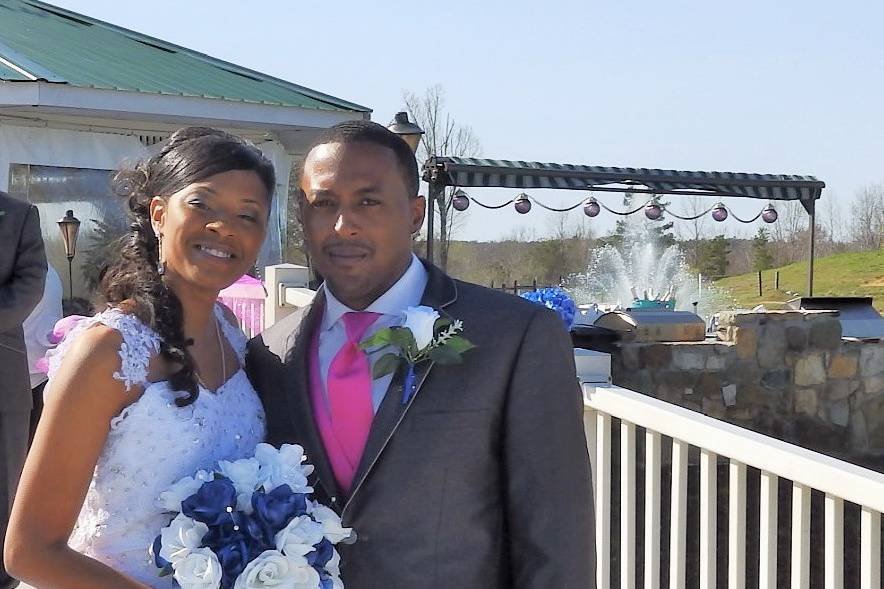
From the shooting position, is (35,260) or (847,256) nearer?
(35,260)

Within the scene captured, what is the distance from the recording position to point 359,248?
201cm

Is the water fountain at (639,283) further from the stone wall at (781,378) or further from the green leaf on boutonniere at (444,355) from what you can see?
the green leaf on boutonniere at (444,355)

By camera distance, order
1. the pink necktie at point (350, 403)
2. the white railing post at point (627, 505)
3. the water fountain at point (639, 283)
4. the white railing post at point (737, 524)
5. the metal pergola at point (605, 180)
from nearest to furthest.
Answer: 1. the pink necktie at point (350, 403)
2. the white railing post at point (737, 524)
3. the white railing post at point (627, 505)
4. the metal pergola at point (605, 180)
5. the water fountain at point (639, 283)

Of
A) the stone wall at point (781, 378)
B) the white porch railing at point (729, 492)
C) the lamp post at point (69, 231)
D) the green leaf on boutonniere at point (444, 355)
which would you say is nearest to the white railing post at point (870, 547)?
the white porch railing at point (729, 492)

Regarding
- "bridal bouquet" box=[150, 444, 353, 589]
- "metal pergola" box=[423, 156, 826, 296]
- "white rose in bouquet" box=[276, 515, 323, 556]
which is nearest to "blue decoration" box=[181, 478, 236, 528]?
"bridal bouquet" box=[150, 444, 353, 589]

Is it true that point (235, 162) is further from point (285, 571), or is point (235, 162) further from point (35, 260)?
point (35, 260)

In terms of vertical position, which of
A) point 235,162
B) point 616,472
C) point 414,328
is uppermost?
point 235,162

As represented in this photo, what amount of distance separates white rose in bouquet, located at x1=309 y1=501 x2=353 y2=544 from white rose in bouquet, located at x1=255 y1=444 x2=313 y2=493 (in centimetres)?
4

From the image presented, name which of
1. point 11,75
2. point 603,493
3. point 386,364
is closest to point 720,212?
point 11,75

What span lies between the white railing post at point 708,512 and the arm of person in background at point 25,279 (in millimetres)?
2521

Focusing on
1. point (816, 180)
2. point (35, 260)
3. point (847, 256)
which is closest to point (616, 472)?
point (35, 260)

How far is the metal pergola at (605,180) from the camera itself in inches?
544

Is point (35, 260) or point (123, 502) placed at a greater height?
point (35, 260)

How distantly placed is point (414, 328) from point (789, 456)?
33.8 inches
